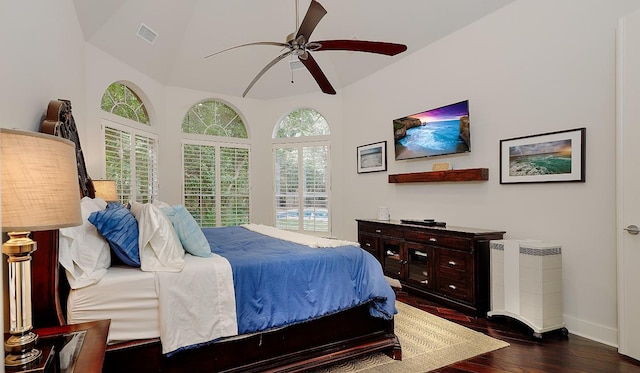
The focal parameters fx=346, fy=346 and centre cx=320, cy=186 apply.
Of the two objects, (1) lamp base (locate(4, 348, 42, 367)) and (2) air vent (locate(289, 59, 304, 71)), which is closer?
(1) lamp base (locate(4, 348, 42, 367))

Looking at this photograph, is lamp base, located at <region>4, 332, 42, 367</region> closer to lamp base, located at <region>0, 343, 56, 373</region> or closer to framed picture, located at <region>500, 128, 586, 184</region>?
lamp base, located at <region>0, 343, 56, 373</region>

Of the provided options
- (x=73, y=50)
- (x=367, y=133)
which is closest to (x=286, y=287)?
(x=73, y=50)

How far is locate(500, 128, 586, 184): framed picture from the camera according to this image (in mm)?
2998

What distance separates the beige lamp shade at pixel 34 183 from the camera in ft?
3.35

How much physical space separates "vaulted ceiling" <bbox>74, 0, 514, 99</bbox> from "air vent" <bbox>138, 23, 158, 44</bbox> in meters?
0.04

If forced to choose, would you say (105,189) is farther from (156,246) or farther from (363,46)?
(363,46)

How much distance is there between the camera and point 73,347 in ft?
4.22

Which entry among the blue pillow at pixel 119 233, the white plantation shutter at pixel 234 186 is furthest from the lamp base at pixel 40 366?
the white plantation shutter at pixel 234 186

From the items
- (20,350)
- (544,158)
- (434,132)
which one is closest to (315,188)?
(434,132)

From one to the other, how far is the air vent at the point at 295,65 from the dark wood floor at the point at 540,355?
4.50 m

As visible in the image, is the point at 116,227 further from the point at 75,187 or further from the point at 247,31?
the point at 247,31

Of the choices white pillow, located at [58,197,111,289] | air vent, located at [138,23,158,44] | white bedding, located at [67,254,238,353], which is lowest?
white bedding, located at [67,254,238,353]

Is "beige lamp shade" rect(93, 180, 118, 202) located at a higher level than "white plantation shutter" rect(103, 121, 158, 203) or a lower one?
lower

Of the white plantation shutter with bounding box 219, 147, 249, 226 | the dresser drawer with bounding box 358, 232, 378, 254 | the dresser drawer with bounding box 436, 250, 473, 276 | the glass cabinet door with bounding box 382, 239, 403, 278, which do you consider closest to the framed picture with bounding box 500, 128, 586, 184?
the dresser drawer with bounding box 436, 250, 473, 276
